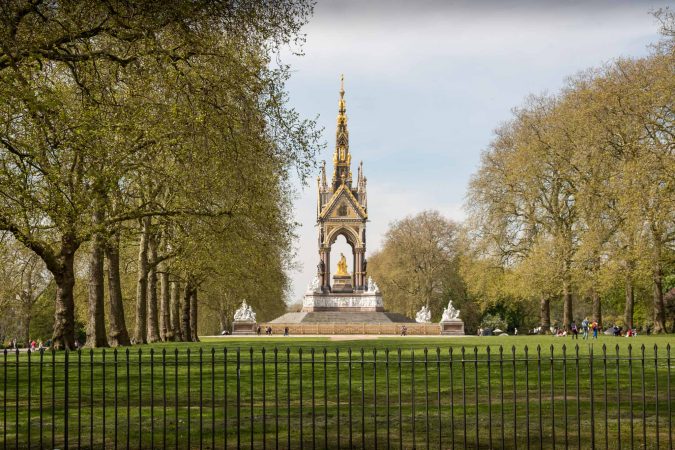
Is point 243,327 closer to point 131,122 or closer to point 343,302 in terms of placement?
point 343,302

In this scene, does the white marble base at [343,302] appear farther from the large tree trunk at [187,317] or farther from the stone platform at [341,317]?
the large tree trunk at [187,317]

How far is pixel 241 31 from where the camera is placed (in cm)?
2167

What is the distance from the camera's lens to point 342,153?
75000 mm

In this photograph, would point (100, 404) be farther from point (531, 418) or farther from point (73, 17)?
point (73, 17)

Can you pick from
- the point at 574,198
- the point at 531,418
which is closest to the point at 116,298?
the point at 531,418

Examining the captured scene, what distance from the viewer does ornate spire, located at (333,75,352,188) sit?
2894 inches

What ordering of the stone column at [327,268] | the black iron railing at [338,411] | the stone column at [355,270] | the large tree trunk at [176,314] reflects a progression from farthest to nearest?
the stone column at [355,270] < the stone column at [327,268] < the large tree trunk at [176,314] < the black iron railing at [338,411]

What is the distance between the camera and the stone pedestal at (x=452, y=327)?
193ft

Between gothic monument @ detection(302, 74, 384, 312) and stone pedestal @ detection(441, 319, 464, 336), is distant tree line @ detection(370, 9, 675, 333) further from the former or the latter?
gothic monument @ detection(302, 74, 384, 312)

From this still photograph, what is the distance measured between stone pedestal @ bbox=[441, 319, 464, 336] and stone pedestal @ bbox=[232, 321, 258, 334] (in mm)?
12957

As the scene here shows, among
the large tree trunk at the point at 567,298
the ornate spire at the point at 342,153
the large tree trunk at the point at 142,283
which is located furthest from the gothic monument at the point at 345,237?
the large tree trunk at the point at 142,283

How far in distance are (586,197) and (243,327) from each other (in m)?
25.7

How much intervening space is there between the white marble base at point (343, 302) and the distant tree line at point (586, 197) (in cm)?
1218

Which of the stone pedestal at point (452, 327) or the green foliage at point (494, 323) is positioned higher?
the stone pedestal at point (452, 327)
